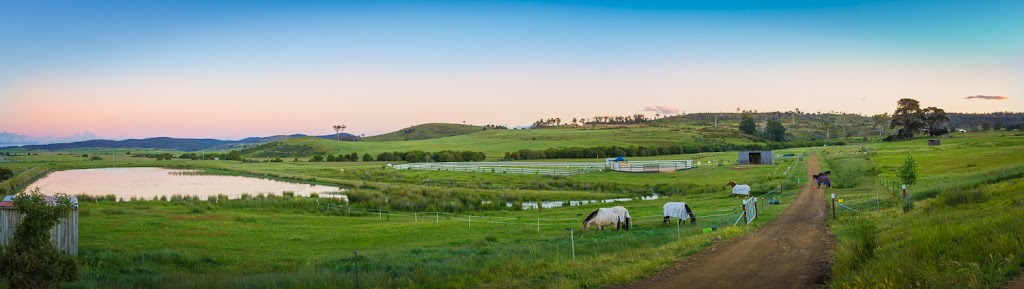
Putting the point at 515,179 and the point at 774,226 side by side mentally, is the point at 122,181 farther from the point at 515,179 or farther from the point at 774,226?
the point at 774,226

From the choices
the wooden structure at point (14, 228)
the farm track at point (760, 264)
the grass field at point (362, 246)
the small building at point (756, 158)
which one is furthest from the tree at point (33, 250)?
the small building at point (756, 158)

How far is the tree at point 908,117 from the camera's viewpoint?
100 meters

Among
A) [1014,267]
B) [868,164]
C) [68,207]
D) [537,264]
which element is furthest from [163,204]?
[868,164]

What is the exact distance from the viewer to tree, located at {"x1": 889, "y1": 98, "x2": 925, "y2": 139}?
100 metres

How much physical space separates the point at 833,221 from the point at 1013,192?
4.92 metres

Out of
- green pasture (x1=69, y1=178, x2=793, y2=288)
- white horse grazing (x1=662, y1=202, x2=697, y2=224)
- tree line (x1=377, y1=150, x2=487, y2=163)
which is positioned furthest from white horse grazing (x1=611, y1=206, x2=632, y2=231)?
tree line (x1=377, y1=150, x2=487, y2=163)

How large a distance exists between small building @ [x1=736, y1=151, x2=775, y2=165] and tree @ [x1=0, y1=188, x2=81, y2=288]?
67073mm

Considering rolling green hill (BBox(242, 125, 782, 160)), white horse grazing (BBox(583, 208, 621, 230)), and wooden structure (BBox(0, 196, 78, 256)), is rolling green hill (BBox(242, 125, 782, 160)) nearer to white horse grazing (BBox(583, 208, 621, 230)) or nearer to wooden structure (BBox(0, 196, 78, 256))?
white horse grazing (BBox(583, 208, 621, 230))

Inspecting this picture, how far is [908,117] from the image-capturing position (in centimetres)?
10169

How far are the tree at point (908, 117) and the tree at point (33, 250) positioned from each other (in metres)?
116

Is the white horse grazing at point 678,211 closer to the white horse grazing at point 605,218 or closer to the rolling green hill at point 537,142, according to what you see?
the white horse grazing at point 605,218

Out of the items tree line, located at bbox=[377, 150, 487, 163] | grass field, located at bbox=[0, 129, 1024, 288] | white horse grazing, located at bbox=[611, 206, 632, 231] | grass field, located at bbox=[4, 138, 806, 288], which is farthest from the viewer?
tree line, located at bbox=[377, 150, 487, 163]

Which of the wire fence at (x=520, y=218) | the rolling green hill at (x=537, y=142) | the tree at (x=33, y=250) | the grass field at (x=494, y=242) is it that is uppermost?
the rolling green hill at (x=537, y=142)

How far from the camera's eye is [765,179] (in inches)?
1961
